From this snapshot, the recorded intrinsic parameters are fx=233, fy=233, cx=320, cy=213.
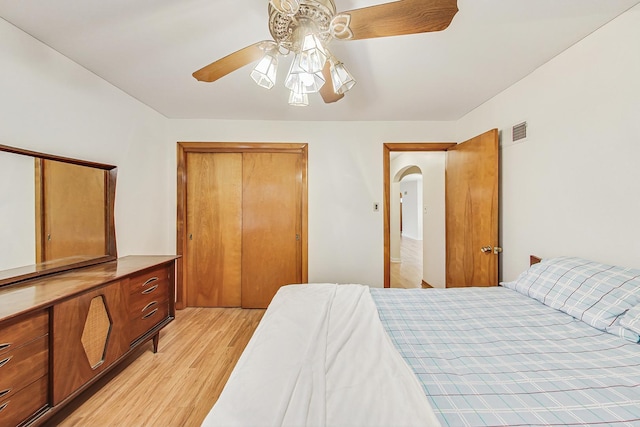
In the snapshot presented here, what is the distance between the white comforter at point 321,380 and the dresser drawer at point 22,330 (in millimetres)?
1038

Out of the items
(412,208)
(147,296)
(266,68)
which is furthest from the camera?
(412,208)

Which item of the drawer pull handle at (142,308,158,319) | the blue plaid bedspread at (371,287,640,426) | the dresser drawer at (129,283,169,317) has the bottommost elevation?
the drawer pull handle at (142,308,158,319)

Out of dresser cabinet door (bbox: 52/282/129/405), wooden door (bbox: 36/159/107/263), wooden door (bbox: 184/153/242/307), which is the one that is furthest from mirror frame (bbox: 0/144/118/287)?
wooden door (bbox: 184/153/242/307)

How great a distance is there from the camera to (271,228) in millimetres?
2922

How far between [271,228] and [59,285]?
1.83 m

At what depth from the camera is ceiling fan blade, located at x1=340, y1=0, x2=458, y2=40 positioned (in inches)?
34.7

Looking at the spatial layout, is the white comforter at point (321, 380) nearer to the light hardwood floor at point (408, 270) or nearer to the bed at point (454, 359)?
the bed at point (454, 359)

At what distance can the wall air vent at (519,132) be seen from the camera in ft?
6.40

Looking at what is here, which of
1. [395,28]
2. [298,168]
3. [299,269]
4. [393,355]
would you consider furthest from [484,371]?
[298,168]

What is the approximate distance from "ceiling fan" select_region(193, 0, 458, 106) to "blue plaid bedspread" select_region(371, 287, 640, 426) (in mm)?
1340

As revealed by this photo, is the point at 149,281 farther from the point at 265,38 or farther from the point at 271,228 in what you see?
the point at 265,38

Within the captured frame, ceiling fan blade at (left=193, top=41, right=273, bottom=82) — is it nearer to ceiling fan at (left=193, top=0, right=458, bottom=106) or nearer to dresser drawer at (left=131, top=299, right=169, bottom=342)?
ceiling fan at (left=193, top=0, right=458, bottom=106)

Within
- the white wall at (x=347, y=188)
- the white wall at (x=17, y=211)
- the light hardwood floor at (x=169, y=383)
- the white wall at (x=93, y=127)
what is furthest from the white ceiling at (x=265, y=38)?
the light hardwood floor at (x=169, y=383)

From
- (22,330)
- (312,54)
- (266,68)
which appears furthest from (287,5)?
(22,330)
